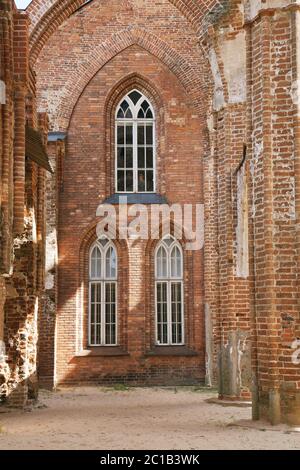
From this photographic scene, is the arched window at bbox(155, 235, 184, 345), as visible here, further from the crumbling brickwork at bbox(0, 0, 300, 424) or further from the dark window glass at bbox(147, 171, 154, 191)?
the dark window glass at bbox(147, 171, 154, 191)

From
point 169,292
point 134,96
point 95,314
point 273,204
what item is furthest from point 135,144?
point 273,204

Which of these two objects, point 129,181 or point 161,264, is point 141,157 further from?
point 161,264

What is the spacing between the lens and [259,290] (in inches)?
384

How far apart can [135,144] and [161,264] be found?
346cm

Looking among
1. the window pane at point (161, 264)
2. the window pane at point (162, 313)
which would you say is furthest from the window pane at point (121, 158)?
the window pane at point (162, 313)

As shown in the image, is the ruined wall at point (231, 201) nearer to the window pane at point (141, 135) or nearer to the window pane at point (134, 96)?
the window pane at point (141, 135)

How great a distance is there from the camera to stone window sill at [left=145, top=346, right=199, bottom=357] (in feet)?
64.6

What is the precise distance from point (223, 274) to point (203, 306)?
234 inches

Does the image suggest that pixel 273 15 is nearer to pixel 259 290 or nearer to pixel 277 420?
pixel 259 290

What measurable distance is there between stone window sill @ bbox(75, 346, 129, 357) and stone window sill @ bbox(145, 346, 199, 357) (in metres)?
0.73

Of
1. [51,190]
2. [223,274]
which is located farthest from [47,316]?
[223,274]

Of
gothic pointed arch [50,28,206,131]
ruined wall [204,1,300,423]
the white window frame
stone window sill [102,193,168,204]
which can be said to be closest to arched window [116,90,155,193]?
stone window sill [102,193,168,204]

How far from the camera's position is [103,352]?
1978 cm

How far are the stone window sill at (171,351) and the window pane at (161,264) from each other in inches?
77.2
